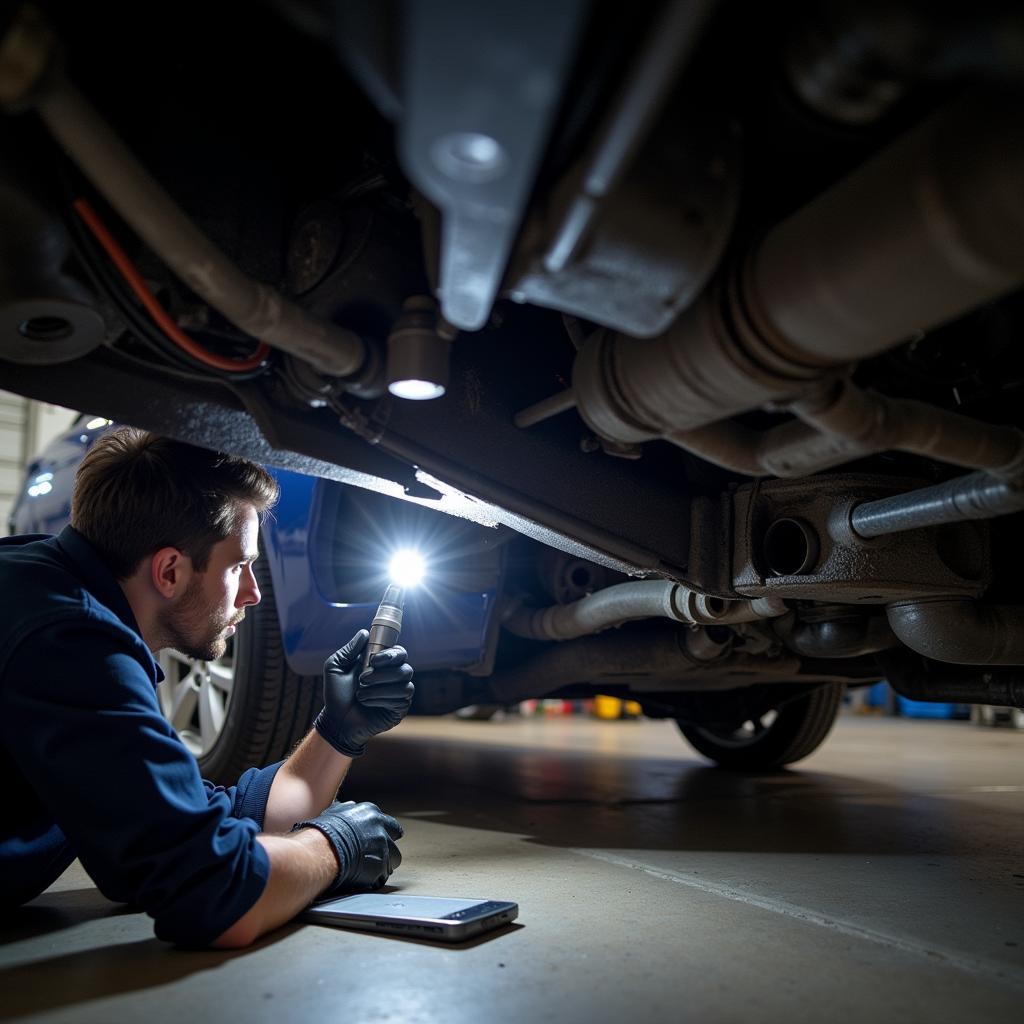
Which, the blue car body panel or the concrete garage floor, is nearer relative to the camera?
the concrete garage floor

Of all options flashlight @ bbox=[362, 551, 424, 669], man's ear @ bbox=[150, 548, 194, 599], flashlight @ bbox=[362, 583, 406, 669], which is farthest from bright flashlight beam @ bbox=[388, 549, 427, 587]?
man's ear @ bbox=[150, 548, 194, 599]

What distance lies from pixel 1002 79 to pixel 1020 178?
8 centimetres

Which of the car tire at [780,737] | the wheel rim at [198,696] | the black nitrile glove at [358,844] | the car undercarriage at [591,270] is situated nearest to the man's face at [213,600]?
the car undercarriage at [591,270]

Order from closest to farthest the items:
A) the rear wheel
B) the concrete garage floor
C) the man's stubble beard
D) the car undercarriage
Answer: the car undercarriage → the concrete garage floor → the man's stubble beard → the rear wheel

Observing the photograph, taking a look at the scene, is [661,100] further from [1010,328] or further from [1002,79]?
[1010,328]

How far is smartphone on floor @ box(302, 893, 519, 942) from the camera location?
3.48ft

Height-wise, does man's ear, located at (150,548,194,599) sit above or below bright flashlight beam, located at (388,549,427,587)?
below

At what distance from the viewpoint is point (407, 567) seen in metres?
1.87

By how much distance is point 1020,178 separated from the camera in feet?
2.01

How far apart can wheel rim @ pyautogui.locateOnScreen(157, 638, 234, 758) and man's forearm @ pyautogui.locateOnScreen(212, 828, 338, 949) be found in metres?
0.96

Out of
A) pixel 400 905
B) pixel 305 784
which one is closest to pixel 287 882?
pixel 400 905

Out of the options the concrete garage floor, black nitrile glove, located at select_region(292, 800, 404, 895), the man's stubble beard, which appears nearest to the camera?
the concrete garage floor

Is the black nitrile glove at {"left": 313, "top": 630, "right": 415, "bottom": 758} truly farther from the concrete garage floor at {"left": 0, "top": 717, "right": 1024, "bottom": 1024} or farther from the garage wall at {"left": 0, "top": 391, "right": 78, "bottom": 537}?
the garage wall at {"left": 0, "top": 391, "right": 78, "bottom": 537}

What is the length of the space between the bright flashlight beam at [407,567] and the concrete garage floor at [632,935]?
1.84 ft
